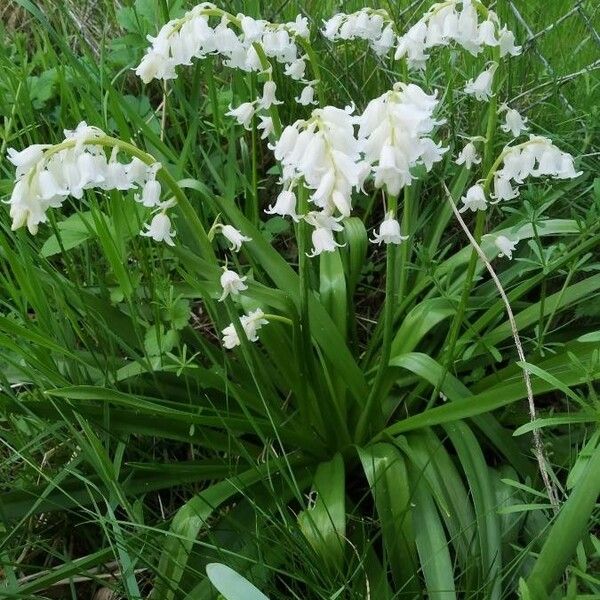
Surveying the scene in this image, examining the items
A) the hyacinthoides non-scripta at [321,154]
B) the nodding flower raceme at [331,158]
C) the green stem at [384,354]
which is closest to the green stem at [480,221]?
the hyacinthoides non-scripta at [321,154]

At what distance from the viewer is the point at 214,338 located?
2.31 meters

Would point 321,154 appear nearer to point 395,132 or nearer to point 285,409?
point 395,132

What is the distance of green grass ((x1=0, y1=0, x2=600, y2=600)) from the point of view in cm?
148

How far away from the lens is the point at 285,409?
2027 mm

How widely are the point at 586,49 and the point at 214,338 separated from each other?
164 cm

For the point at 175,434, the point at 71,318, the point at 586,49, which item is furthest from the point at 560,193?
the point at 71,318

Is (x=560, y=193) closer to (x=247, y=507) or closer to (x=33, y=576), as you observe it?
(x=247, y=507)

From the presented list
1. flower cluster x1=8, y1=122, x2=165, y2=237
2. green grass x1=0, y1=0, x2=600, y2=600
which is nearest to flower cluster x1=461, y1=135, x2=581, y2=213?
green grass x1=0, y1=0, x2=600, y2=600

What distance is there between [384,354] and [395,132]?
0.63 meters

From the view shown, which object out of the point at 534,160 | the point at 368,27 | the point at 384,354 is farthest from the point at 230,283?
the point at 368,27

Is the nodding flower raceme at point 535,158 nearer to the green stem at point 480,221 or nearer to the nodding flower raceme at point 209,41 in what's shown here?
the green stem at point 480,221

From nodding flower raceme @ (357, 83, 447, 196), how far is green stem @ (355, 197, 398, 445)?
171 millimetres

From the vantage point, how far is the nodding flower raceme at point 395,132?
3.72 ft

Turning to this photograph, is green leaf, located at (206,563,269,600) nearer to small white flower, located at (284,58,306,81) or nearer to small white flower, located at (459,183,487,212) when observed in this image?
small white flower, located at (459,183,487,212)
